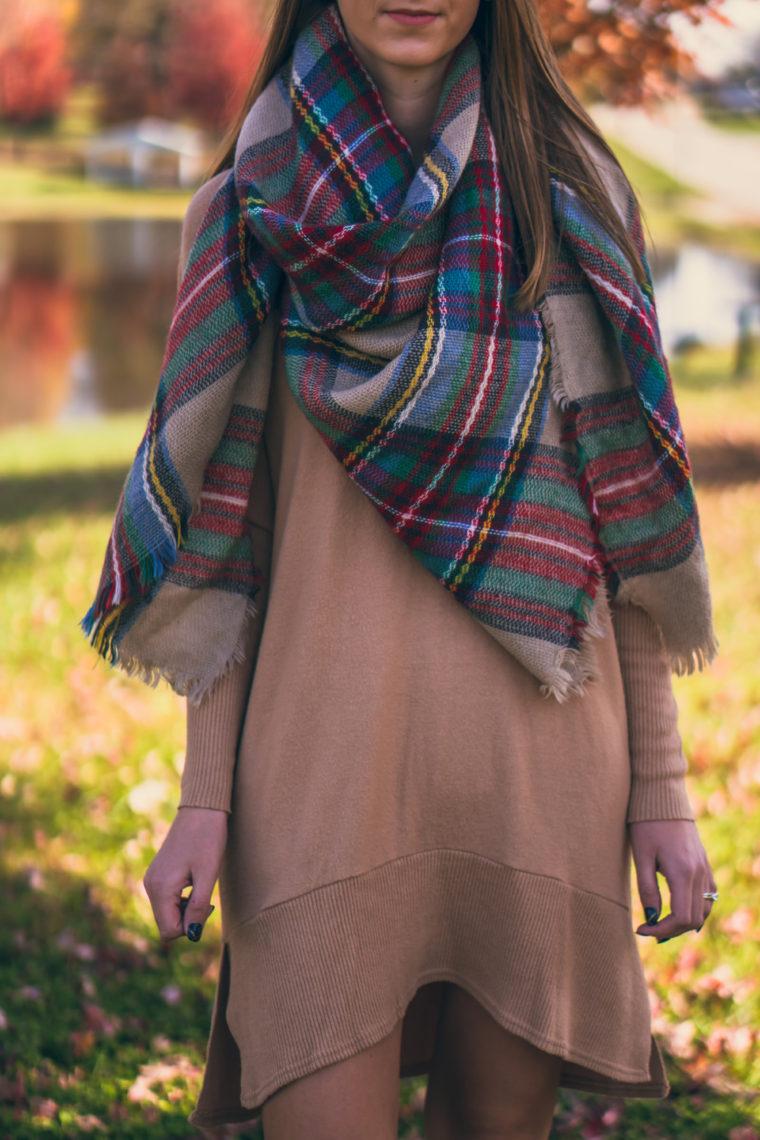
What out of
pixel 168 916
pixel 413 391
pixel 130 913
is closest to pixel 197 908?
pixel 168 916

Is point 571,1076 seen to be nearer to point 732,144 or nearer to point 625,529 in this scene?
point 625,529

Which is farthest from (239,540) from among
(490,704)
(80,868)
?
(80,868)

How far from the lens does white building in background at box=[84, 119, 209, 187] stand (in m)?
59.6

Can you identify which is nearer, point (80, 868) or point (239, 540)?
point (239, 540)

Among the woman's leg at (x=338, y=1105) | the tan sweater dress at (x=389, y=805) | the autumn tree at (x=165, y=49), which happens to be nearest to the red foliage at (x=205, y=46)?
the autumn tree at (x=165, y=49)

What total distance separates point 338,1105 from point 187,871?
0.36 meters

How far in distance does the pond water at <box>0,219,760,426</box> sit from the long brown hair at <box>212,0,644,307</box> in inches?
383

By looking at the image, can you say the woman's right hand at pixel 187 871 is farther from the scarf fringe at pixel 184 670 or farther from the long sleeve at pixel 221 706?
the scarf fringe at pixel 184 670

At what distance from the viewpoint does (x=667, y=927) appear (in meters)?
1.70

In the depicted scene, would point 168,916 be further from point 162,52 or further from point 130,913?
point 162,52

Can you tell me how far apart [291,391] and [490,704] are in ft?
1.64

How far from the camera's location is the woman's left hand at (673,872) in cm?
171

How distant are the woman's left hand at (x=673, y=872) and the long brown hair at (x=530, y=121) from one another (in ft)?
2.48

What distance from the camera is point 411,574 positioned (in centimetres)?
167
